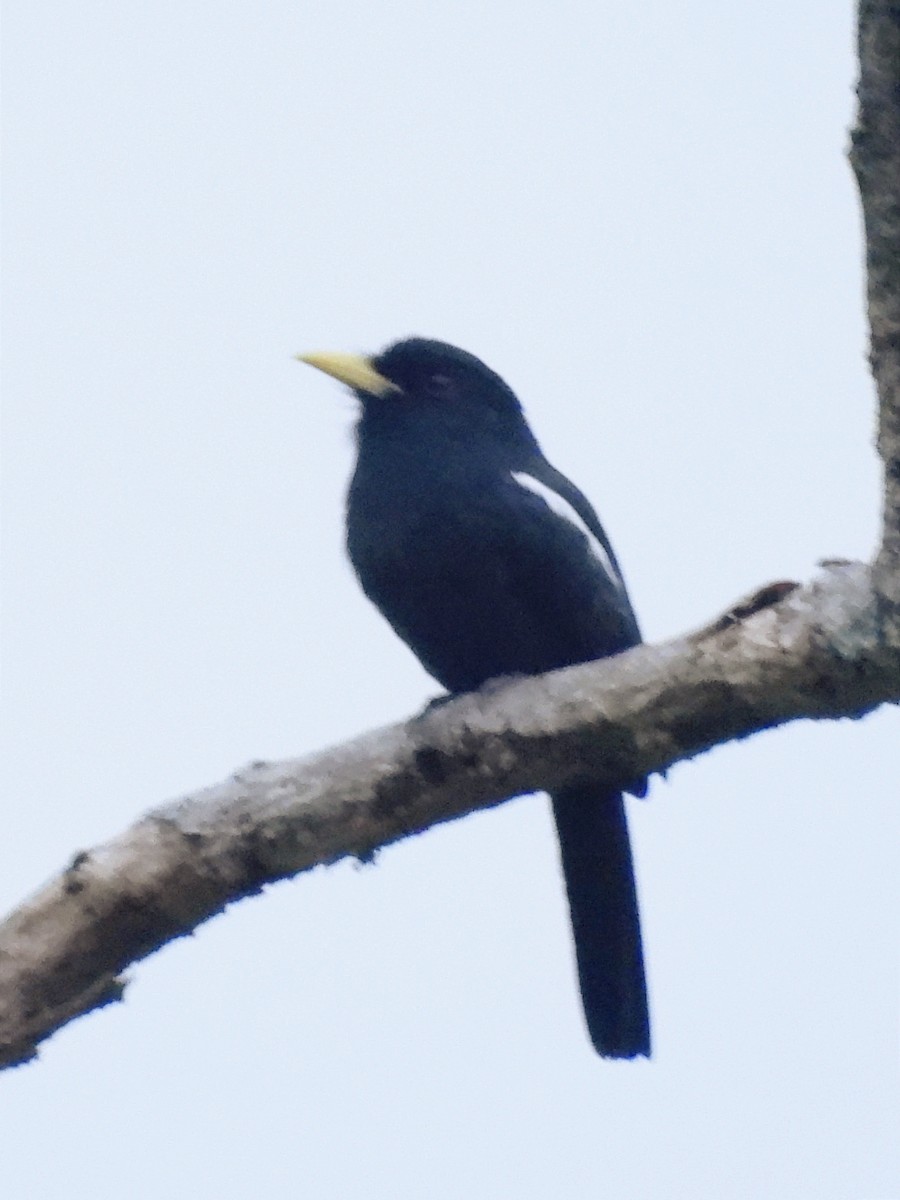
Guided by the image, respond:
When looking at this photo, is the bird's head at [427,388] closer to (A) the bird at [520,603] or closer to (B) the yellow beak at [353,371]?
(B) the yellow beak at [353,371]

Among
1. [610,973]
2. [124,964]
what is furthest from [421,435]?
[124,964]

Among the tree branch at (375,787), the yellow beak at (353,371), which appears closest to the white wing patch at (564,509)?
the yellow beak at (353,371)

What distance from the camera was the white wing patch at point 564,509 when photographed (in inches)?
165

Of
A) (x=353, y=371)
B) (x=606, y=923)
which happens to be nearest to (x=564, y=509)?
(x=353, y=371)

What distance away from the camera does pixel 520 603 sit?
161 inches

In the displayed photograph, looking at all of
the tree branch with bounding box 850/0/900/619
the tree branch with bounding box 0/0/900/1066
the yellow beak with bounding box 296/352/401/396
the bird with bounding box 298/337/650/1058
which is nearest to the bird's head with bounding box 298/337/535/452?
the yellow beak with bounding box 296/352/401/396

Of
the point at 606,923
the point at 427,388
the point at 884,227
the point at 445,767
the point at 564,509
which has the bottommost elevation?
the point at 606,923

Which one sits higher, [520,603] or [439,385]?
[439,385]

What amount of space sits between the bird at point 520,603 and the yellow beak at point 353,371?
437 millimetres

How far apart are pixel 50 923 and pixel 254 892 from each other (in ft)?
1.32

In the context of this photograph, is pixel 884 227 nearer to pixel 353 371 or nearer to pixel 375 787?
pixel 375 787

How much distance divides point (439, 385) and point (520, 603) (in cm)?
99

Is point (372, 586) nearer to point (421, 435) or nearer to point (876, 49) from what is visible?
point (421, 435)

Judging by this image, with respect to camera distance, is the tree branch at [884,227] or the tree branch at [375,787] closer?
the tree branch at [884,227]
